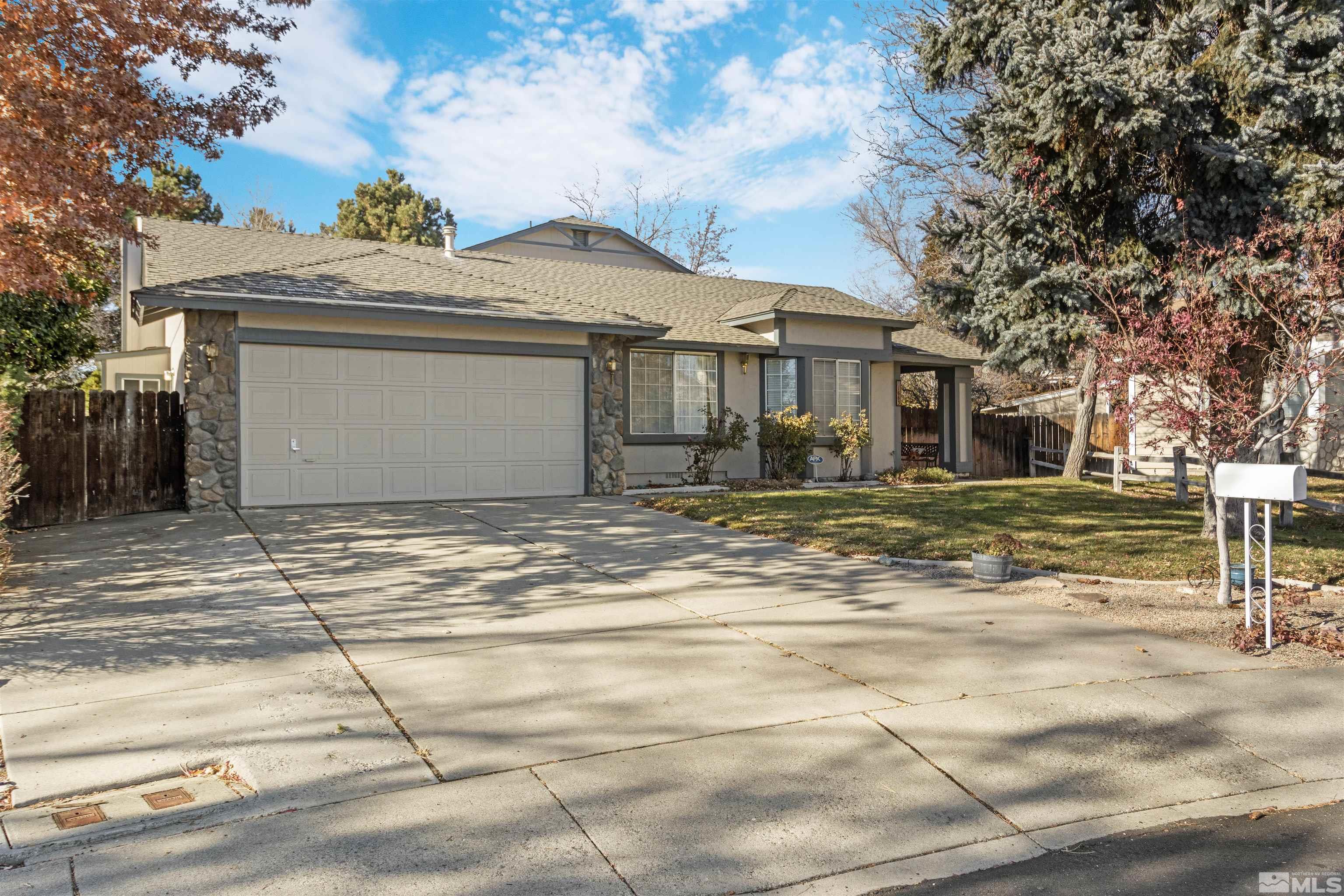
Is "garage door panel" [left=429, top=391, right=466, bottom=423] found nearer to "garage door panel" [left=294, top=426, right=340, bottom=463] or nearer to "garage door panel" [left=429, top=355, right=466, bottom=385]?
"garage door panel" [left=429, top=355, right=466, bottom=385]

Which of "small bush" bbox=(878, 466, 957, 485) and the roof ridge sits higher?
the roof ridge

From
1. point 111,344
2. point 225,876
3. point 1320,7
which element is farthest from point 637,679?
point 111,344

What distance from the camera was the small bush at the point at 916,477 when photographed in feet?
59.6

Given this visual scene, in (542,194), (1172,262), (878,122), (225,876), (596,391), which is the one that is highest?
(542,194)

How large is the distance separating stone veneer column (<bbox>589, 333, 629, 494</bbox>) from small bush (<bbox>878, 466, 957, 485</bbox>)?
6.42 m

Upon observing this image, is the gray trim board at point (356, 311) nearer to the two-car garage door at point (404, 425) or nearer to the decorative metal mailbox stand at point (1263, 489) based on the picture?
the two-car garage door at point (404, 425)

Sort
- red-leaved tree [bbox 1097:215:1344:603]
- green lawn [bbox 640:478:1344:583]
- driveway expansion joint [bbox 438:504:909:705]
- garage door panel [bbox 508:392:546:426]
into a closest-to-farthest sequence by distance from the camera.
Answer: driveway expansion joint [bbox 438:504:909:705] < red-leaved tree [bbox 1097:215:1344:603] < green lawn [bbox 640:478:1344:583] < garage door panel [bbox 508:392:546:426]

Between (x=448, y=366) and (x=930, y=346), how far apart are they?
11957mm

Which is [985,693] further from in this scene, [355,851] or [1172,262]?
[1172,262]

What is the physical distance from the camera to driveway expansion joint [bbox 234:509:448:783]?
12.9ft

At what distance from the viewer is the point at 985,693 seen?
4855 millimetres

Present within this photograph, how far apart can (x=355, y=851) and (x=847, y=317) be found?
15852 mm

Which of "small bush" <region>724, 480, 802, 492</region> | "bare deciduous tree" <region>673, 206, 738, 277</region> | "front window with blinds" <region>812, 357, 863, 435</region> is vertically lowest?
"small bush" <region>724, 480, 802, 492</region>

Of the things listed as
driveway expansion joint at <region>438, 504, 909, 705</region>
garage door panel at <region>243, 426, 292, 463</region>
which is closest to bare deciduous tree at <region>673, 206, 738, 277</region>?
garage door panel at <region>243, 426, 292, 463</region>
